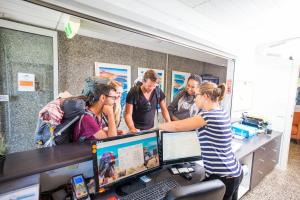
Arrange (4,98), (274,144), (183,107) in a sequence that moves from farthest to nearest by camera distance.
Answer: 1. (274,144)
2. (183,107)
3. (4,98)

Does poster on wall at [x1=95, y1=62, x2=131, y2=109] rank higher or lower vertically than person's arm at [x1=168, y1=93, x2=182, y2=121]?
higher

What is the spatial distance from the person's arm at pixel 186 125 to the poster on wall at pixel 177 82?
3.51 ft

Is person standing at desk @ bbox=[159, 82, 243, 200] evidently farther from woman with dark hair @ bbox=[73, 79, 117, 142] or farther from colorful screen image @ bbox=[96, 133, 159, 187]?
woman with dark hair @ bbox=[73, 79, 117, 142]

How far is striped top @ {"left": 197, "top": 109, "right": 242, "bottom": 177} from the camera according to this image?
1240 millimetres

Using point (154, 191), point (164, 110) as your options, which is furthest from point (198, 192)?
point (164, 110)

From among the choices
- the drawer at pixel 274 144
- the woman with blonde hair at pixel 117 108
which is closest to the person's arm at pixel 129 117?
the woman with blonde hair at pixel 117 108

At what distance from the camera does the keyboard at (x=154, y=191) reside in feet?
3.47

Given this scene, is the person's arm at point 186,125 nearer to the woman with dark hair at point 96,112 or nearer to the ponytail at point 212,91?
the ponytail at point 212,91

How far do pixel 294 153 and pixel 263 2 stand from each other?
3879 mm

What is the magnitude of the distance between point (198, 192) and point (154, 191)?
462mm

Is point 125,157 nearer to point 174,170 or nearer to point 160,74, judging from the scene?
point 174,170

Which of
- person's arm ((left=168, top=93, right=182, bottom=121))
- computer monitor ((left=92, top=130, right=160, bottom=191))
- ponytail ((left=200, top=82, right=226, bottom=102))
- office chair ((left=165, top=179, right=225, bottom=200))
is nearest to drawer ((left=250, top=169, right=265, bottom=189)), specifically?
person's arm ((left=168, top=93, right=182, bottom=121))

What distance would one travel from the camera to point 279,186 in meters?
2.48

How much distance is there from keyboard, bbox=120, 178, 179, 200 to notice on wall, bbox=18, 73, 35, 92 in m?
1.64
